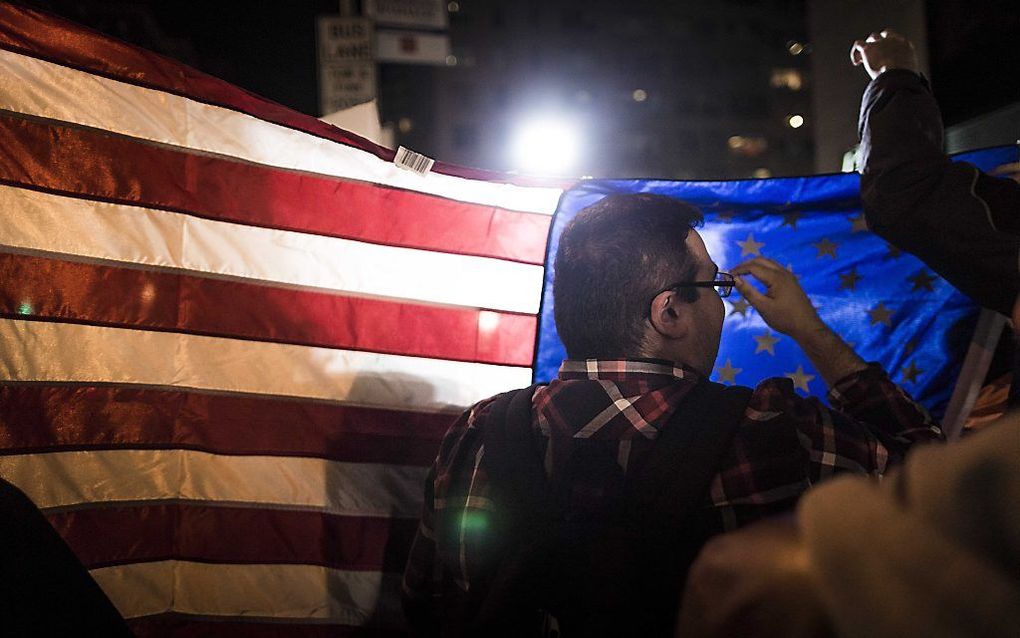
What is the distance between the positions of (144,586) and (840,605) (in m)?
2.81

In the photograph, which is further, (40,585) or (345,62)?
(345,62)

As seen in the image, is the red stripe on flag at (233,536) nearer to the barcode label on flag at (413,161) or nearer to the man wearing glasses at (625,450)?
the man wearing glasses at (625,450)

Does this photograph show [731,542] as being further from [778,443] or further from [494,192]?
[494,192]

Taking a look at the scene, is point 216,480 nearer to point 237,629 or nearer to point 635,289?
point 237,629

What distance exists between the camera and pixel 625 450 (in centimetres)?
184

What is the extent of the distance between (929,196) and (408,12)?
5909mm

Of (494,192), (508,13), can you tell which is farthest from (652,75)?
(494,192)

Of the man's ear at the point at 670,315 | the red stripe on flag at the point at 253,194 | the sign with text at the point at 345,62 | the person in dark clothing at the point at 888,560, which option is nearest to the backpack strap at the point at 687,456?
the man's ear at the point at 670,315

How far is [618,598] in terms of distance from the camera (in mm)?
1557

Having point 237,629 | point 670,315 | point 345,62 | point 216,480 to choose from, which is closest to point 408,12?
point 345,62

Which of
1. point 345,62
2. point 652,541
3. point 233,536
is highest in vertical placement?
point 345,62

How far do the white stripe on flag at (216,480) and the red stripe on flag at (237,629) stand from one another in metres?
0.47

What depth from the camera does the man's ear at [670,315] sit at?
2184 millimetres

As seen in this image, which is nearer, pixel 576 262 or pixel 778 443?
pixel 778 443
